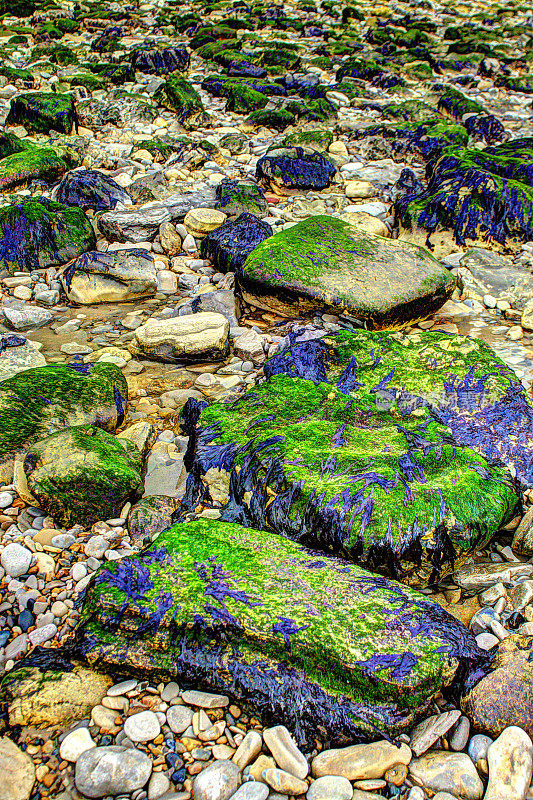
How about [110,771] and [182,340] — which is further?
[182,340]

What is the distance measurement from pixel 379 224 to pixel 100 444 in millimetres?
4441

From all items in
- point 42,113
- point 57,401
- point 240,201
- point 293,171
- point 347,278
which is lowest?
point 57,401

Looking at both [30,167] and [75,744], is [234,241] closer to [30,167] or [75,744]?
[30,167]

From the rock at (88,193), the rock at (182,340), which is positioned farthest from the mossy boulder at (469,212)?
the rock at (88,193)

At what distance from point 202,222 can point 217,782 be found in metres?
5.37

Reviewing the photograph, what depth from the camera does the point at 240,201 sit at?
6.48 metres

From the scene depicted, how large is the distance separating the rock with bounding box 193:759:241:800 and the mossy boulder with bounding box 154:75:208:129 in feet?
31.2

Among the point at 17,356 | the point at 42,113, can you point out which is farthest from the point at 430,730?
the point at 42,113

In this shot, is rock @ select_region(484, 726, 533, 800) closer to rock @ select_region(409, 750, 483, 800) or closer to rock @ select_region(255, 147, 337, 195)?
rock @ select_region(409, 750, 483, 800)

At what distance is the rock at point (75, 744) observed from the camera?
75.9 inches

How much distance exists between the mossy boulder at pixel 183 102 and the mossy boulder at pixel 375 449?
696 cm

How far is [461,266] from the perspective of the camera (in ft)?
18.2

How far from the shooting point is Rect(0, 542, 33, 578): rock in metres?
2.65

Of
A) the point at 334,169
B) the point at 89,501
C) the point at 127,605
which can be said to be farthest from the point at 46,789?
the point at 334,169
